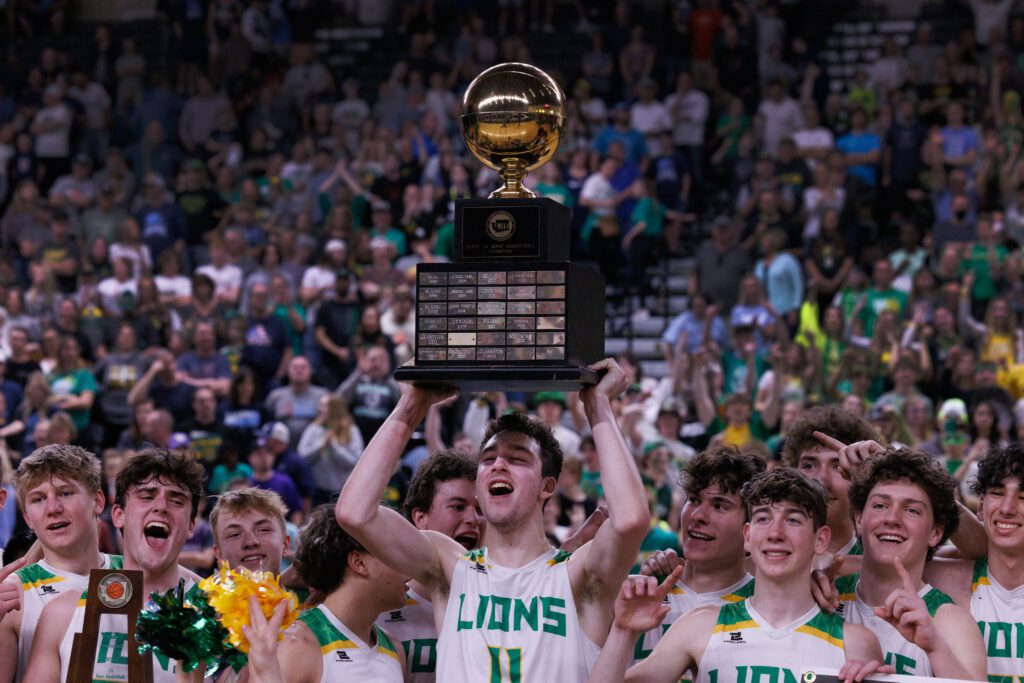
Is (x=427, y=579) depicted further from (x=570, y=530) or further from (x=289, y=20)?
(x=289, y=20)

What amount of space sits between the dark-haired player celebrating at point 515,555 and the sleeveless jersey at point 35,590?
1570mm

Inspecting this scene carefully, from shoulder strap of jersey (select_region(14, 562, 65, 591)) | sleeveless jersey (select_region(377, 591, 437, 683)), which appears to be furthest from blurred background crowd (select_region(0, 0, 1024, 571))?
sleeveless jersey (select_region(377, 591, 437, 683))

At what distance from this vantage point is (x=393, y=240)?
18.7 m

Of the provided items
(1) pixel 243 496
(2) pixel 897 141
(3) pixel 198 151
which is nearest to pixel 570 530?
(1) pixel 243 496

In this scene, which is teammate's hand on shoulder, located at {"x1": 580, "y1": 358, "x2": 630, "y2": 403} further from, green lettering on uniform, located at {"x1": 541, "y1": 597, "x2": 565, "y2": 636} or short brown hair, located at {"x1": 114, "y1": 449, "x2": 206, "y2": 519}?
short brown hair, located at {"x1": 114, "y1": 449, "x2": 206, "y2": 519}

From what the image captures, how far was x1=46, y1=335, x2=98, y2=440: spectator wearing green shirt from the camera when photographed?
52.5 feet

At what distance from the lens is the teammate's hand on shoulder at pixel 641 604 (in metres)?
5.62

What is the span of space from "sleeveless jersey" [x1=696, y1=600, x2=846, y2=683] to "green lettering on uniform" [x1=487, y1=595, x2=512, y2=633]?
0.78 metres

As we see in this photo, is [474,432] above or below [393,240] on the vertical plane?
below

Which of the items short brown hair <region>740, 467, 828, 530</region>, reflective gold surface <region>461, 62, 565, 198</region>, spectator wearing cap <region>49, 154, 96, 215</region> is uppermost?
reflective gold surface <region>461, 62, 565, 198</region>

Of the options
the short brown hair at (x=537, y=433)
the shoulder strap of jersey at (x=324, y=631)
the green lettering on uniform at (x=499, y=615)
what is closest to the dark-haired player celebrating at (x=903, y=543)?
the short brown hair at (x=537, y=433)

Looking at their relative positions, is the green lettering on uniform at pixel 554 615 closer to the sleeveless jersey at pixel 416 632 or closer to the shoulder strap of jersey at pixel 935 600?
the sleeveless jersey at pixel 416 632

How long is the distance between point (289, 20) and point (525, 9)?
12.1ft

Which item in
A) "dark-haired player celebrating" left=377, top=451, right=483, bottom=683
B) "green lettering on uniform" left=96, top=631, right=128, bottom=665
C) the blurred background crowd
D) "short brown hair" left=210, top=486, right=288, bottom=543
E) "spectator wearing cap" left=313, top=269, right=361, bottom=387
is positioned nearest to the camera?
"green lettering on uniform" left=96, top=631, right=128, bottom=665
